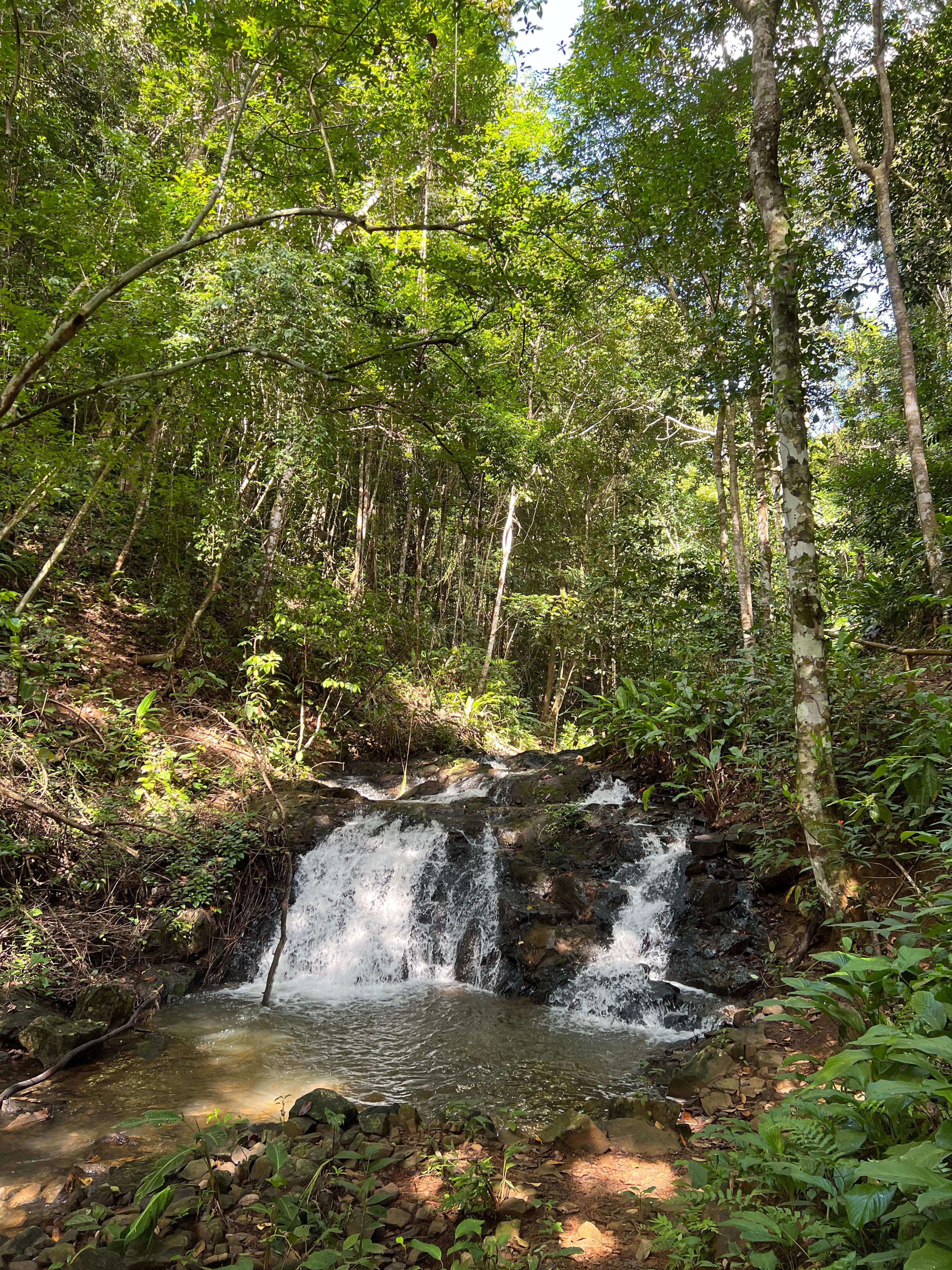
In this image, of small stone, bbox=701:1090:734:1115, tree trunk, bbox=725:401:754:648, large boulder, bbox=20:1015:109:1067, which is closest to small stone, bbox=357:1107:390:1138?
small stone, bbox=701:1090:734:1115

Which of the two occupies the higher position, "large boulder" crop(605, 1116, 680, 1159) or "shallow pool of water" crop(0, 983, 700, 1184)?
"large boulder" crop(605, 1116, 680, 1159)

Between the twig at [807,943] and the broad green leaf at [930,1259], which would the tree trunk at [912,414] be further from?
the broad green leaf at [930,1259]

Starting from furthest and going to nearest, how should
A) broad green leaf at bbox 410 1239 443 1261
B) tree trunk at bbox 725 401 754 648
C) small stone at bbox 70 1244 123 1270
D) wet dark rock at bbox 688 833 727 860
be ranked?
tree trunk at bbox 725 401 754 648
wet dark rock at bbox 688 833 727 860
small stone at bbox 70 1244 123 1270
broad green leaf at bbox 410 1239 443 1261

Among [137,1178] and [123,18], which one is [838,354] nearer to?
[137,1178]

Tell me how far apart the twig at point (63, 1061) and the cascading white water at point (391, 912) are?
1.60 meters

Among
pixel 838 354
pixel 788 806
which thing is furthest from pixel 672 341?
pixel 788 806

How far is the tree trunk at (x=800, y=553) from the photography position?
4445 mm

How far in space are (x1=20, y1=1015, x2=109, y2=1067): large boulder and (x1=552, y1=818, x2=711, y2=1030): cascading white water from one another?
3793mm

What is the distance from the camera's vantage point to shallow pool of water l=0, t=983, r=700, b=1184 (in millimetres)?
3939

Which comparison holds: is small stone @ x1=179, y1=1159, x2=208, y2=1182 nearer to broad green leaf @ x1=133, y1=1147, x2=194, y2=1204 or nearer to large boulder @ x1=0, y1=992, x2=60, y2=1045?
broad green leaf @ x1=133, y1=1147, x2=194, y2=1204

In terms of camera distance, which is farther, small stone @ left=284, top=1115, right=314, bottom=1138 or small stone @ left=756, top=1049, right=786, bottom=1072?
small stone @ left=756, top=1049, right=786, bottom=1072

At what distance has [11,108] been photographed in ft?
14.9

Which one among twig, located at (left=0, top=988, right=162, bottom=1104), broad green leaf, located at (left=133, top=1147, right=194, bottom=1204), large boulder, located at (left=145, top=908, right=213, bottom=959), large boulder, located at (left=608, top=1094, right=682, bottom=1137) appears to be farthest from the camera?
large boulder, located at (left=145, top=908, right=213, bottom=959)

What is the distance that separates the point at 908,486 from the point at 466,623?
10308mm
